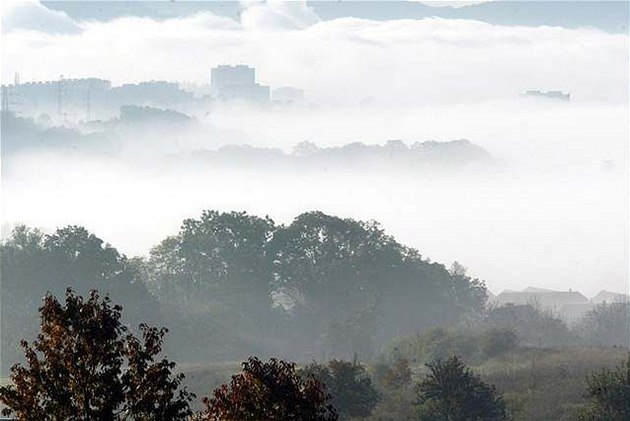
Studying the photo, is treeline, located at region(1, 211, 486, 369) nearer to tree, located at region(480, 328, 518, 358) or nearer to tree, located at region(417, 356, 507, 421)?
tree, located at region(480, 328, 518, 358)

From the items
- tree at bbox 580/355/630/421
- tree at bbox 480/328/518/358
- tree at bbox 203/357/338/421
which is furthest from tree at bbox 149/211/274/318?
tree at bbox 203/357/338/421

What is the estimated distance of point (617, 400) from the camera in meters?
81.2

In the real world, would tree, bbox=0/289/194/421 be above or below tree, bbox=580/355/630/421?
above

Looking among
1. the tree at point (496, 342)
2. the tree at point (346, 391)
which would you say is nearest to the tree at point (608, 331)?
the tree at point (496, 342)

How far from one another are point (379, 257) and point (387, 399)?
247 feet

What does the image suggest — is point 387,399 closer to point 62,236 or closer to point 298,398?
point 298,398

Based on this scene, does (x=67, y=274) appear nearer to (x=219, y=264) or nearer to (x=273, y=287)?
(x=219, y=264)

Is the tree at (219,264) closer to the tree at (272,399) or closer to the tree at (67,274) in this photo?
the tree at (67,274)

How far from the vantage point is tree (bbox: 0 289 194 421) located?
34.9 metres

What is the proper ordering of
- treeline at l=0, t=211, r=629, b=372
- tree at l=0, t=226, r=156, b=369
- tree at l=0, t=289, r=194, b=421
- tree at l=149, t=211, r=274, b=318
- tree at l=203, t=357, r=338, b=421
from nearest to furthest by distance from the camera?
1. tree at l=0, t=289, r=194, b=421
2. tree at l=203, t=357, r=338, b=421
3. tree at l=0, t=226, r=156, b=369
4. treeline at l=0, t=211, r=629, b=372
5. tree at l=149, t=211, r=274, b=318

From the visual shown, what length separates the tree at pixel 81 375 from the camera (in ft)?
115

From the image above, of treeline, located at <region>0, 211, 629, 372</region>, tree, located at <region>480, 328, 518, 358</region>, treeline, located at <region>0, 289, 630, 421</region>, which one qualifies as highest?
treeline, located at <region>0, 211, 629, 372</region>

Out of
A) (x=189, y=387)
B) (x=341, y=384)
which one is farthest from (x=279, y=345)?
(x=341, y=384)

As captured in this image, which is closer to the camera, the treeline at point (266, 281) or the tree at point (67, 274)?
the tree at point (67, 274)
